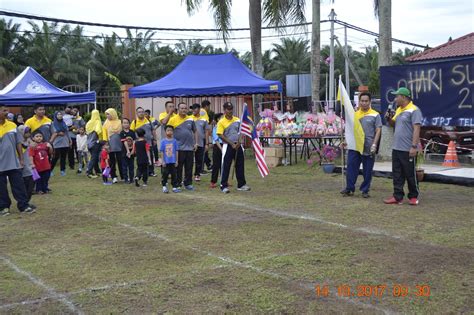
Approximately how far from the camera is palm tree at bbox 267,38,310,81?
50.4 metres

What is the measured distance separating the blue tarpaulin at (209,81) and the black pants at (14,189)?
29.5ft

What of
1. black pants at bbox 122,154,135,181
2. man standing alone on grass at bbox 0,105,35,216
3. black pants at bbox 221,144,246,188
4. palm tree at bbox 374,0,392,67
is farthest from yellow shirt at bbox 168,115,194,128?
palm tree at bbox 374,0,392,67

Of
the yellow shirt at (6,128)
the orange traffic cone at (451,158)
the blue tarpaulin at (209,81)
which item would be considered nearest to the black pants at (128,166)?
the yellow shirt at (6,128)

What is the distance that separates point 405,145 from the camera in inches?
349

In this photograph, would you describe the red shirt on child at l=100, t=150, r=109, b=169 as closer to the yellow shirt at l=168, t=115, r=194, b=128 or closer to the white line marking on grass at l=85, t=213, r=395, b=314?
the yellow shirt at l=168, t=115, r=194, b=128

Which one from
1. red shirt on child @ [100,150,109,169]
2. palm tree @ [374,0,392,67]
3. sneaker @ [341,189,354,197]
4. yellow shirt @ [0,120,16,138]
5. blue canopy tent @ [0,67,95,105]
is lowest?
sneaker @ [341,189,354,197]

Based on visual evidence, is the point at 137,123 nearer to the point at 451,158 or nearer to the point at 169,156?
the point at 169,156

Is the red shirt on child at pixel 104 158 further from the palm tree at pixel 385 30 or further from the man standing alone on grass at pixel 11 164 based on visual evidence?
the palm tree at pixel 385 30

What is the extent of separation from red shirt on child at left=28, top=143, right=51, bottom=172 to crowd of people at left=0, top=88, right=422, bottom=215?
0.06ft

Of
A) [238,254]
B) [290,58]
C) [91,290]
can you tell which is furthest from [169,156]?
[290,58]

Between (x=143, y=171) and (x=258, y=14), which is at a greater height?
(x=258, y=14)

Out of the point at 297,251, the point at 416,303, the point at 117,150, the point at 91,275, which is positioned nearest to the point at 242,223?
the point at 297,251

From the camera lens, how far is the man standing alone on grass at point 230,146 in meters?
11.0
